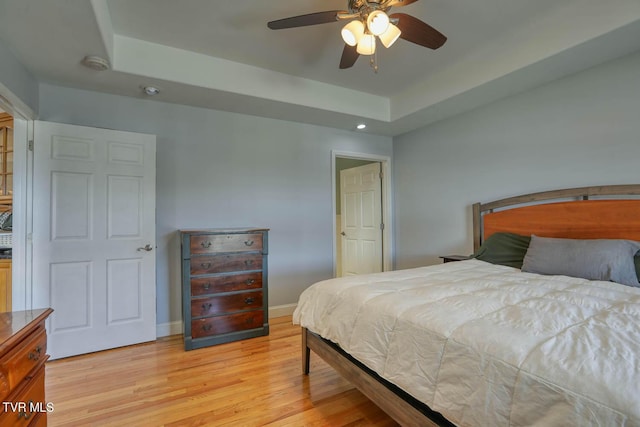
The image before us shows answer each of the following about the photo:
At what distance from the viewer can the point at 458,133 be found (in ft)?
→ 11.7

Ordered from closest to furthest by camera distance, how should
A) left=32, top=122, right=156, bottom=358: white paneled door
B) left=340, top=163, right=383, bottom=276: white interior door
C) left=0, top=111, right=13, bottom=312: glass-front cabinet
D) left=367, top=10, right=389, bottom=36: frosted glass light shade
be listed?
1. left=367, top=10, right=389, bottom=36: frosted glass light shade
2. left=32, top=122, right=156, bottom=358: white paneled door
3. left=0, top=111, right=13, bottom=312: glass-front cabinet
4. left=340, top=163, right=383, bottom=276: white interior door

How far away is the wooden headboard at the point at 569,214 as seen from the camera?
229 cm

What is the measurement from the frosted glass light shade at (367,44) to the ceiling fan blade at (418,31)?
0.16 m

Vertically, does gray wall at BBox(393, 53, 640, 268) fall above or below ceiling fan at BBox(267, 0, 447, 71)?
below

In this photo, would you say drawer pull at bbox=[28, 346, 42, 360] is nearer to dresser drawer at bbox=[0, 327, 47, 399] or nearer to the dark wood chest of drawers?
dresser drawer at bbox=[0, 327, 47, 399]

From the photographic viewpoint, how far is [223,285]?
289 cm

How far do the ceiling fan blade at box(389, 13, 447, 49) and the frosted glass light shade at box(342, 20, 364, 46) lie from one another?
0.58ft

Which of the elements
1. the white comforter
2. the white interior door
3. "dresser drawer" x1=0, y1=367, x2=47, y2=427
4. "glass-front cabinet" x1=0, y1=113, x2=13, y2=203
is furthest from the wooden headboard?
"glass-front cabinet" x1=0, y1=113, x2=13, y2=203

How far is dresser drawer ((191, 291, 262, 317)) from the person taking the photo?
2.78 meters

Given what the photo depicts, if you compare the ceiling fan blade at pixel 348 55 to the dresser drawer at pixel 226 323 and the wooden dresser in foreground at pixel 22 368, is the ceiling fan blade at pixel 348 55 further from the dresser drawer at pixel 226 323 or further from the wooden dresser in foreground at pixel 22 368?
the dresser drawer at pixel 226 323

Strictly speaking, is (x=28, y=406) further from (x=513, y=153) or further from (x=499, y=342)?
(x=513, y=153)

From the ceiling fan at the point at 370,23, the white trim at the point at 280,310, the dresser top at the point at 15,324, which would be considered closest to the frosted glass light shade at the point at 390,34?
the ceiling fan at the point at 370,23

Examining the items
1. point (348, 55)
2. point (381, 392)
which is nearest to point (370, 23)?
point (348, 55)

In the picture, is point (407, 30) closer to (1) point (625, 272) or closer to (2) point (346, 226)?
(1) point (625, 272)
